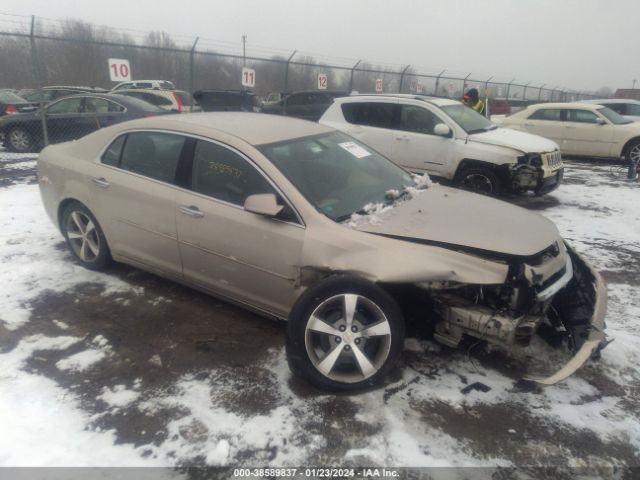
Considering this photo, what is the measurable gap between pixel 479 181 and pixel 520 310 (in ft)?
16.0

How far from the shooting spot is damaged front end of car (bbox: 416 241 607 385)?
260cm

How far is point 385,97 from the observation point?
311 inches

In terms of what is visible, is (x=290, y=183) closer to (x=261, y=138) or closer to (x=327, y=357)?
(x=261, y=138)

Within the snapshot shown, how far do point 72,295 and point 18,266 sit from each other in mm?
944

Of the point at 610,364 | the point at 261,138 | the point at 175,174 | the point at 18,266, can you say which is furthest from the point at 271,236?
the point at 18,266

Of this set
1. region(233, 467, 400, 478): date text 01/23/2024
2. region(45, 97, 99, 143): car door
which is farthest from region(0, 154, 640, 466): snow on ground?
region(45, 97, 99, 143): car door

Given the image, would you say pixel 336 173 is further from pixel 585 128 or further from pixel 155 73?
pixel 155 73

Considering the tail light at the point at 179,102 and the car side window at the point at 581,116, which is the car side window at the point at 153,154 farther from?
the car side window at the point at 581,116

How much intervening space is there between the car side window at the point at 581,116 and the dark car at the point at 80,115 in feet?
32.7

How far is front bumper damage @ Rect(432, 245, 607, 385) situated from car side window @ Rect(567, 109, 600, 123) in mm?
→ 9977

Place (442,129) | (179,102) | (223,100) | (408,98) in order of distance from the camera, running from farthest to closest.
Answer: (179,102) < (223,100) < (408,98) < (442,129)

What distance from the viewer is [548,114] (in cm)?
1183

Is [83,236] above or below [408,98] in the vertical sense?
below

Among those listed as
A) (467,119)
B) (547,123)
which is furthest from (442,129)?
(547,123)
